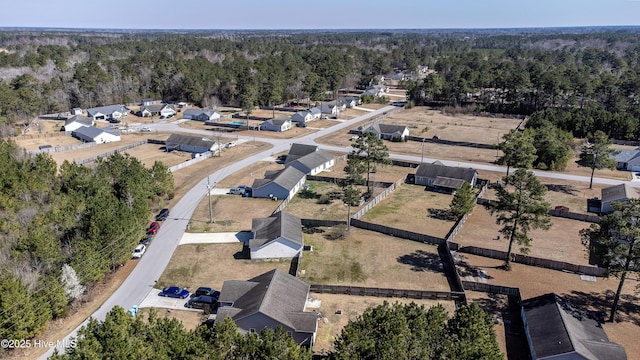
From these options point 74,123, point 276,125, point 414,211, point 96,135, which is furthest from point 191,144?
point 414,211

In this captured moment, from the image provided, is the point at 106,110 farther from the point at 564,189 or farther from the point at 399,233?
the point at 564,189

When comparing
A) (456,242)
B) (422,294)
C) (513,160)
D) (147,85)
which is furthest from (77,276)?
(147,85)

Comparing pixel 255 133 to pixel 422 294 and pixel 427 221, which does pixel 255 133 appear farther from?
pixel 422 294

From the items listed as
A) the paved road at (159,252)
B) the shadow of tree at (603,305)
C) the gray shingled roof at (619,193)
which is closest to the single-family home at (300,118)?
the paved road at (159,252)

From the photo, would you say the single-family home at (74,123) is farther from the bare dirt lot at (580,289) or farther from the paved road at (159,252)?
the bare dirt lot at (580,289)

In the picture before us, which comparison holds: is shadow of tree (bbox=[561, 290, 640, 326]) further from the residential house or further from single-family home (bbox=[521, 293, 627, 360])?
the residential house
